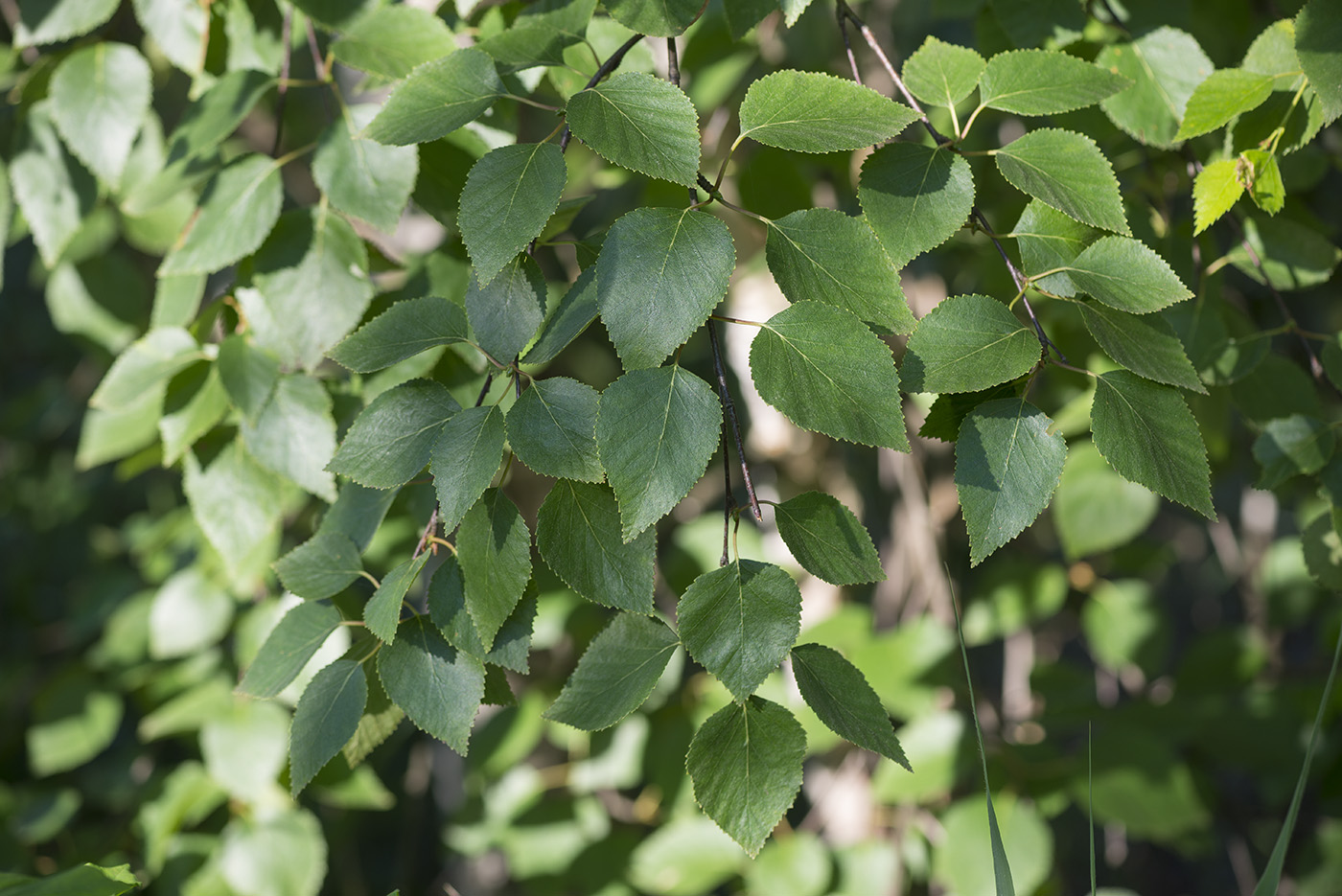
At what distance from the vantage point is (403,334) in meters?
0.44

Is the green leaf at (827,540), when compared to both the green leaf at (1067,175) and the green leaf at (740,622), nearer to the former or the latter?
the green leaf at (740,622)

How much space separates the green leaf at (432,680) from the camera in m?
0.41

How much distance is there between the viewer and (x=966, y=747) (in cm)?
100

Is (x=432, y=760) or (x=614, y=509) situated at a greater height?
(x=614, y=509)

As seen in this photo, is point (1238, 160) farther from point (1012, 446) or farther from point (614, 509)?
point (614, 509)

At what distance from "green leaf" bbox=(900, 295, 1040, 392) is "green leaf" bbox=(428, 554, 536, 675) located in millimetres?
190

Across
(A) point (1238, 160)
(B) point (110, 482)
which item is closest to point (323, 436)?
(A) point (1238, 160)

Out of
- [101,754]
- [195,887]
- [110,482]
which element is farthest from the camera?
[110,482]

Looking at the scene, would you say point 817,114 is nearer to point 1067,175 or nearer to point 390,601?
point 1067,175

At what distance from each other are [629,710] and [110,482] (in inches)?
80.6

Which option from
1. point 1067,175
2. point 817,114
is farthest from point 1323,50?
point 817,114

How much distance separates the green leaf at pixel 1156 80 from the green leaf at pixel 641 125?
12.6 inches

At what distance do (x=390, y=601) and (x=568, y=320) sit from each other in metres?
0.14

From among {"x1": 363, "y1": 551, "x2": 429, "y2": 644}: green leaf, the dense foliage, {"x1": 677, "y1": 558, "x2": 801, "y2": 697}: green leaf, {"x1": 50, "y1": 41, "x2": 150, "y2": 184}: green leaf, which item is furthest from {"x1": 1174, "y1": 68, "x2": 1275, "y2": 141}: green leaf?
{"x1": 50, "y1": 41, "x2": 150, "y2": 184}: green leaf
